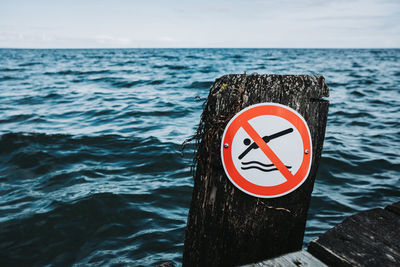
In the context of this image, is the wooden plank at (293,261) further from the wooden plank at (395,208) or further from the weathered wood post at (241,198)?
the wooden plank at (395,208)

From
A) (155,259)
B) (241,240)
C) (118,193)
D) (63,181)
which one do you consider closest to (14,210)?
(63,181)

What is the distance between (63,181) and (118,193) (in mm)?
1140

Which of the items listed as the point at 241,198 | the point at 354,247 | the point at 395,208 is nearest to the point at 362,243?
the point at 354,247

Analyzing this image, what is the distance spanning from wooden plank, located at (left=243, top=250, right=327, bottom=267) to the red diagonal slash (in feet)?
1.57

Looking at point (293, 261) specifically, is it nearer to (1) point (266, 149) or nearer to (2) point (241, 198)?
(2) point (241, 198)

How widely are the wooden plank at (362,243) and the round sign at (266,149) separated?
0.46m

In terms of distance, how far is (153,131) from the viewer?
723 centimetres

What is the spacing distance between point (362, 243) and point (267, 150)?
2.83 ft

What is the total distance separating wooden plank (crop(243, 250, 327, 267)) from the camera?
4.94 feet

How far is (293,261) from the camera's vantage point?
60.2 inches

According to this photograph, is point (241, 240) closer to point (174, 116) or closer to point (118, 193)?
point (118, 193)

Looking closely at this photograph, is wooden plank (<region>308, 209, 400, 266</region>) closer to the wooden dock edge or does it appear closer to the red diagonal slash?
the wooden dock edge

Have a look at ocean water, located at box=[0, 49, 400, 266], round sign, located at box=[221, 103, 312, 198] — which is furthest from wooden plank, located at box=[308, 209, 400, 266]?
ocean water, located at box=[0, 49, 400, 266]

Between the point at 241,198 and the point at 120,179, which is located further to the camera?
the point at 120,179
